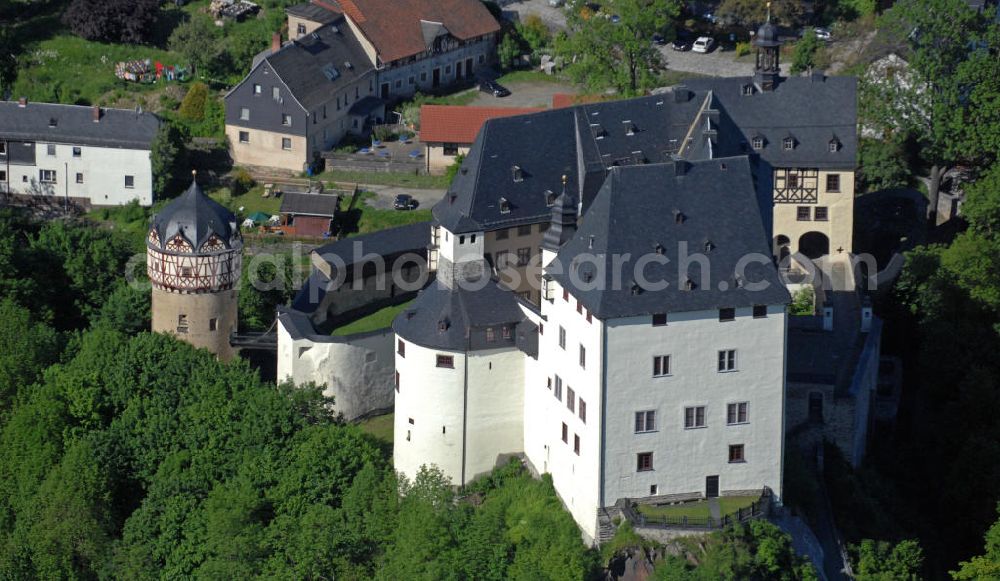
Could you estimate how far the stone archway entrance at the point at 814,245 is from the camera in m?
122

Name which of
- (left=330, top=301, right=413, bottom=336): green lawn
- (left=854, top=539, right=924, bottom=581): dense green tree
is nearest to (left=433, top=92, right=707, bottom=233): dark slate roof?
(left=330, top=301, right=413, bottom=336): green lawn

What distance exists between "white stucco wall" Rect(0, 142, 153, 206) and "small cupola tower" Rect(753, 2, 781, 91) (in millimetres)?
37406

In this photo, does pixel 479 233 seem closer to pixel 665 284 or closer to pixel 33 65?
pixel 665 284

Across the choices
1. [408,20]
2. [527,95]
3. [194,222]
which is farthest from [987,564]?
[408,20]

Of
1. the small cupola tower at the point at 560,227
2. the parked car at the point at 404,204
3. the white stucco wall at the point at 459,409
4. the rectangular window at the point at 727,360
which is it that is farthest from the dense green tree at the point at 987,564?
the parked car at the point at 404,204

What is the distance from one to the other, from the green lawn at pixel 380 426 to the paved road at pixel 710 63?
44.8 metres

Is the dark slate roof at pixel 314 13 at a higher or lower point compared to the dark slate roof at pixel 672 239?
lower

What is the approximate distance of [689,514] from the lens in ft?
312

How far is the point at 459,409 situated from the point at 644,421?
11022mm

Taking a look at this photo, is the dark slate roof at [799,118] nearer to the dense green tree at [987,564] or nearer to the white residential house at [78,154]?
the dense green tree at [987,564]

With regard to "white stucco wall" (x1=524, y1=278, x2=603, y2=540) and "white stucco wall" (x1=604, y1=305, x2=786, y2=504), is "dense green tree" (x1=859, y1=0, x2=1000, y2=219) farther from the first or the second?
"white stucco wall" (x1=604, y1=305, x2=786, y2=504)

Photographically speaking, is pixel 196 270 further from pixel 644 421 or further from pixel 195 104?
pixel 195 104

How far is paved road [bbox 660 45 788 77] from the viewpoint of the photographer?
149 m

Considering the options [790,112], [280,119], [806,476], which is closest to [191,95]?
[280,119]
